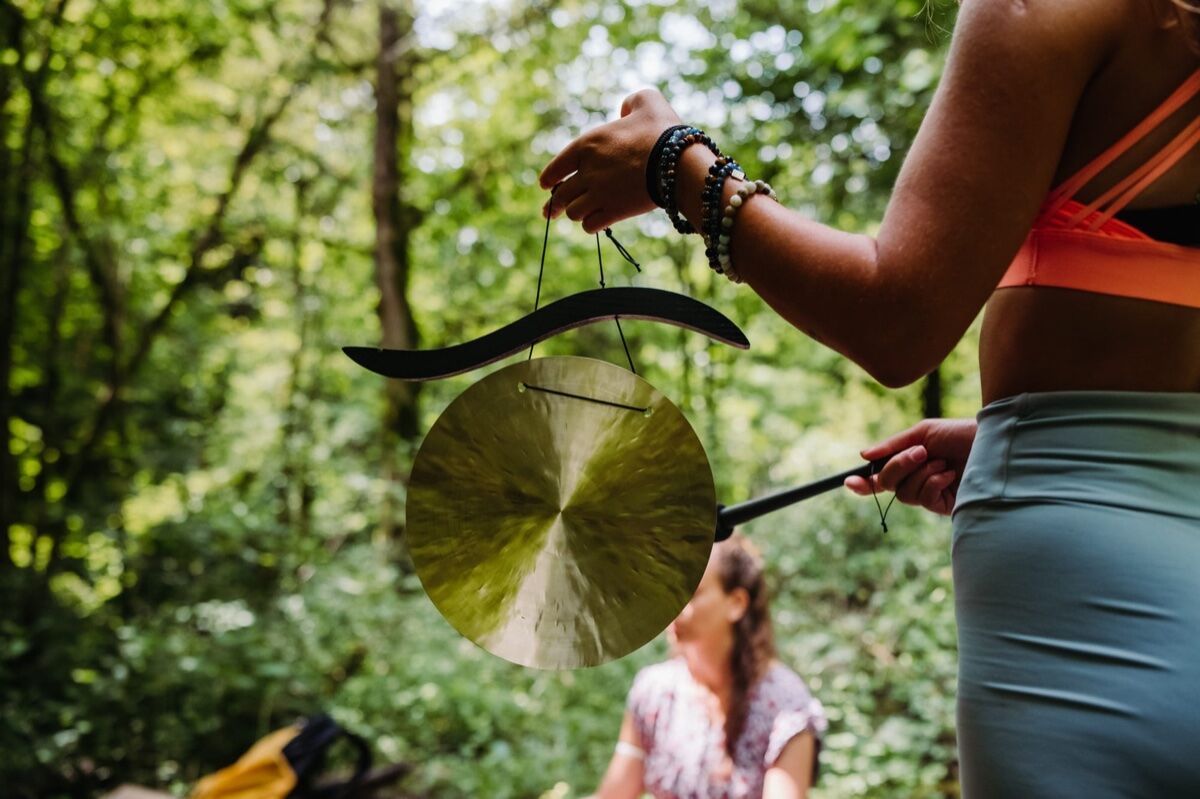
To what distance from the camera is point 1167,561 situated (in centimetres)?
64

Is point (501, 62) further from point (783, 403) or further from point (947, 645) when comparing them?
point (947, 645)

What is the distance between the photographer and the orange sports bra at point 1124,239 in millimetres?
662

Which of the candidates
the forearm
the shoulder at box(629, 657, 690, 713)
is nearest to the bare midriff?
the forearm

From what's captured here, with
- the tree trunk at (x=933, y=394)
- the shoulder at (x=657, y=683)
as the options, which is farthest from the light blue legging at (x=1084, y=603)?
the tree trunk at (x=933, y=394)

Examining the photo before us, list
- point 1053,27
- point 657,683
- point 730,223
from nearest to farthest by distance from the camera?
point 1053,27 → point 730,223 → point 657,683

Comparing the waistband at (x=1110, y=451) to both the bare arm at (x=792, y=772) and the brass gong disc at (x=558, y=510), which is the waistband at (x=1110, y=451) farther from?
the bare arm at (x=792, y=772)

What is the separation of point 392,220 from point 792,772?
18.8ft

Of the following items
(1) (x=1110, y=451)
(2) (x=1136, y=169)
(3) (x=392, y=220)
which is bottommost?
(1) (x=1110, y=451)

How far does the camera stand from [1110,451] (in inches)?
26.4

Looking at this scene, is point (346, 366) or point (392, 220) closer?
point (392, 220)

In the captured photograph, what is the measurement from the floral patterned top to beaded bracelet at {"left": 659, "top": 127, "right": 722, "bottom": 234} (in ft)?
6.14

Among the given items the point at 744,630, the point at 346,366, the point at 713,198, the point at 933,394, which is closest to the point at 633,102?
the point at 713,198

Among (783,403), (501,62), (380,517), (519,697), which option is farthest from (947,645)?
(501,62)

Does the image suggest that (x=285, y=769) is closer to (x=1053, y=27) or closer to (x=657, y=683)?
Answer: (x=657, y=683)
